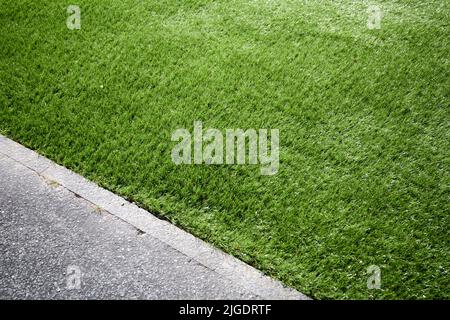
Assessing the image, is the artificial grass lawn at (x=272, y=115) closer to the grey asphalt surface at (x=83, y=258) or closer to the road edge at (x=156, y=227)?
the road edge at (x=156, y=227)

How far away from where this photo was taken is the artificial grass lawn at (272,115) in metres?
3.04

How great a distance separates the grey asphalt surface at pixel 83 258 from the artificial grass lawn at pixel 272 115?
0.32 metres

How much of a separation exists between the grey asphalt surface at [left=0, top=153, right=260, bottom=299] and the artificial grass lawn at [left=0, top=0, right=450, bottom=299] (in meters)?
0.32

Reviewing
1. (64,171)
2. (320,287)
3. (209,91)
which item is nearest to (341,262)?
(320,287)

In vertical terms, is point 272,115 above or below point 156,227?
above

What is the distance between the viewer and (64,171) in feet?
11.3

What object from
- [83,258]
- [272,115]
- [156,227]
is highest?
[272,115]

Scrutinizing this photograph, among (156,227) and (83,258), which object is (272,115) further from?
(83,258)

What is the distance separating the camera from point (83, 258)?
9.38ft

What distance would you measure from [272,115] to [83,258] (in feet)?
8.35

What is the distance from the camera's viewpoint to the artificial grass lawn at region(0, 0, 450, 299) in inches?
120

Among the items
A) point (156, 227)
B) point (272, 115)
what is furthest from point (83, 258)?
point (272, 115)

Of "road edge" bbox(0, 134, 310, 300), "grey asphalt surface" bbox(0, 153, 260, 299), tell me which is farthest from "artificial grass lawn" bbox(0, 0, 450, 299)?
"grey asphalt surface" bbox(0, 153, 260, 299)
